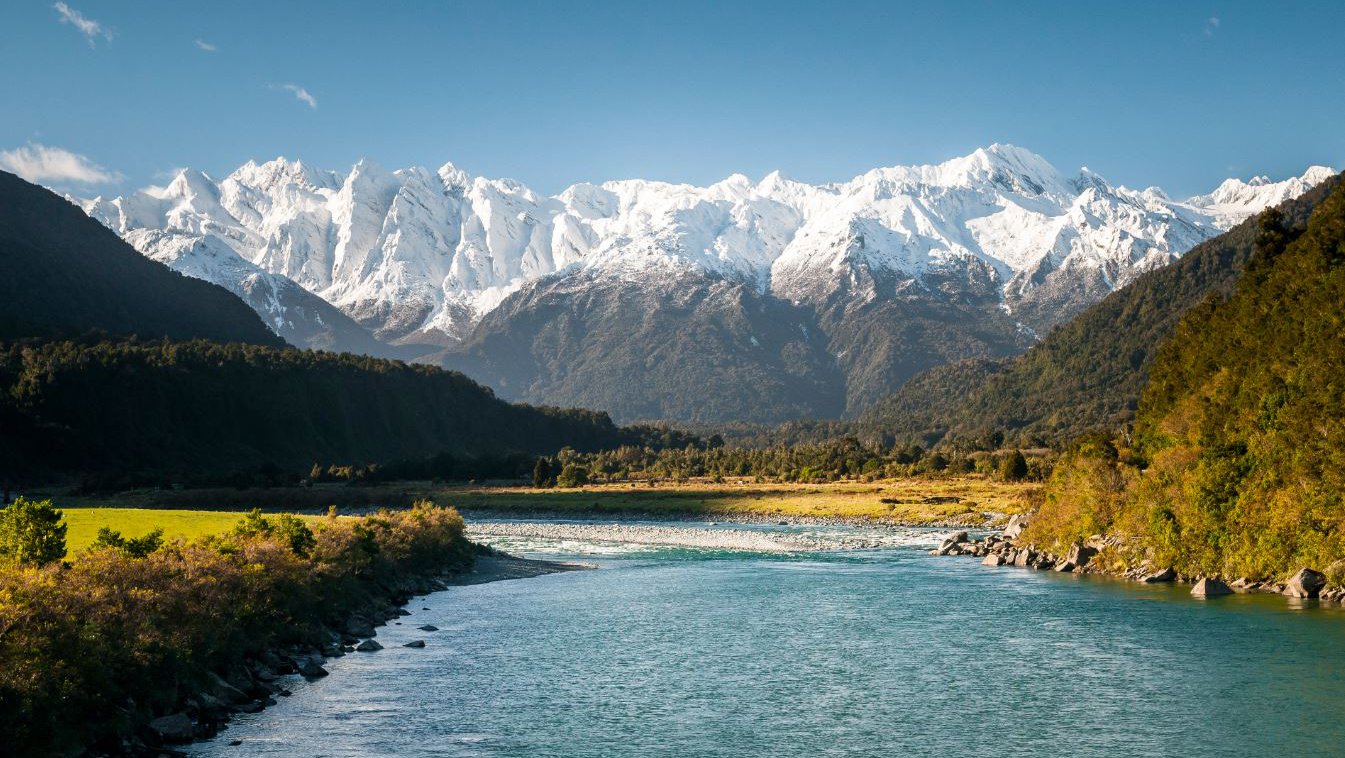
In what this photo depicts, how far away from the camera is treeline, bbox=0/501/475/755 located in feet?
90.3

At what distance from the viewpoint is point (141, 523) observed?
254ft

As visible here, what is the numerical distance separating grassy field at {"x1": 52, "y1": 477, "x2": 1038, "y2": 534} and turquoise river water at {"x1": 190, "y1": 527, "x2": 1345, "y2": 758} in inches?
2545

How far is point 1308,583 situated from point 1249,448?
9.66 metres

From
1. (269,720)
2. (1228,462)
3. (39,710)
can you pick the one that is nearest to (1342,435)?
(1228,462)

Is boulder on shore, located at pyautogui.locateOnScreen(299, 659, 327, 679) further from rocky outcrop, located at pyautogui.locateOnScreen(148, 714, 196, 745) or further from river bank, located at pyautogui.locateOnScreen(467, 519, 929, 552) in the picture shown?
river bank, located at pyautogui.locateOnScreen(467, 519, 929, 552)

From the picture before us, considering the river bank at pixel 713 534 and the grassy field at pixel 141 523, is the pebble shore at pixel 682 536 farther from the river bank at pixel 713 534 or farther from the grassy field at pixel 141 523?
the grassy field at pixel 141 523

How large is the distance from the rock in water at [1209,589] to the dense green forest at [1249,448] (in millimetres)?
2427

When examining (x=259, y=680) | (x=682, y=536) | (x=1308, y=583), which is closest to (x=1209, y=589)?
(x=1308, y=583)

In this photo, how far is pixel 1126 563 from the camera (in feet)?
247

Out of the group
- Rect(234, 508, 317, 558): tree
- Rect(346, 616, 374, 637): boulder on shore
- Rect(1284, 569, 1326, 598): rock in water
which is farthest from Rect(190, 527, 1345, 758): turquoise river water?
Rect(234, 508, 317, 558): tree

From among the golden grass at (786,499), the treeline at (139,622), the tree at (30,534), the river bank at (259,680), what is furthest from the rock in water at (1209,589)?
the tree at (30,534)

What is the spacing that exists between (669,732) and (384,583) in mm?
36799

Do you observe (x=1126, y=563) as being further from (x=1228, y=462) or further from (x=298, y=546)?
(x=298, y=546)

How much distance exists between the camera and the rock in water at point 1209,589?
61.9 metres
